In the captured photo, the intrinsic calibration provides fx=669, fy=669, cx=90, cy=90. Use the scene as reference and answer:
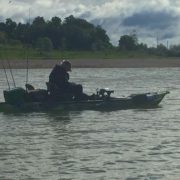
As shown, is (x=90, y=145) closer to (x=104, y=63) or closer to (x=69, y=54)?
(x=104, y=63)

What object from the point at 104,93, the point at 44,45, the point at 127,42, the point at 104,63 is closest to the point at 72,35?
the point at 44,45

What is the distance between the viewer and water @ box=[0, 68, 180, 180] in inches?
440

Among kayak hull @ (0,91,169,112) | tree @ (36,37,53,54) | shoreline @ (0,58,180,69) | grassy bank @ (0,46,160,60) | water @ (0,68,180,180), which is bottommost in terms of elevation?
water @ (0,68,180,180)

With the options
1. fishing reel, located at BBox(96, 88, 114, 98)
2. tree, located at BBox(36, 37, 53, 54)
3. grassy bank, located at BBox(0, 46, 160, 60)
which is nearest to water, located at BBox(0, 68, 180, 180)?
fishing reel, located at BBox(96, 88, 114, 98)

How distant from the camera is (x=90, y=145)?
1389cm

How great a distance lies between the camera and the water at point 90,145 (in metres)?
11.2

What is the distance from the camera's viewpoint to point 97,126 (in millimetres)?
17328

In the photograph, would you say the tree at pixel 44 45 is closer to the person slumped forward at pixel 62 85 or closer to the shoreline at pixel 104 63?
the shoreline at pixel 104 63

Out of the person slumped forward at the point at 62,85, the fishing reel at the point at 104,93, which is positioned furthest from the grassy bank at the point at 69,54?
the person slumped forward at the point at 62,85

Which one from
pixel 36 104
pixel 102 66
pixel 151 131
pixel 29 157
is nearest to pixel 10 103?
pixel 36 104

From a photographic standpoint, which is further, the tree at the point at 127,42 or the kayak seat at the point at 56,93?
the tree at the point at 127,42

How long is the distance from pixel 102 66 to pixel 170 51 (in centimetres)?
2499

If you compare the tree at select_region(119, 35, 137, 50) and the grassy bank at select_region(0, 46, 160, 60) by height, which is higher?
the tree at select_region(119, 35, 137, 50)

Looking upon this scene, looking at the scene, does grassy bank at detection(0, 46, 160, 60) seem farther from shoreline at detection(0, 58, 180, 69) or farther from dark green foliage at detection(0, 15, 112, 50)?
dark green foliage at detection(0, 15, 112, 50)
